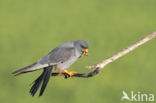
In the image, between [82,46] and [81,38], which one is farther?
[81,38]

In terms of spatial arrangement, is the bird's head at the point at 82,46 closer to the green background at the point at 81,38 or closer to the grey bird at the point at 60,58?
the grey bird at the point at 60,58

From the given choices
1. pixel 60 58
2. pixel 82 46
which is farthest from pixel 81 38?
pixel 82 46

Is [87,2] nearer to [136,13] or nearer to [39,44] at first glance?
[136,13]

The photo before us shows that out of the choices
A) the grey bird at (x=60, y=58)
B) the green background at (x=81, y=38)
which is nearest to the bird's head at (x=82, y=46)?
the grey bird at (x=60, y=58)

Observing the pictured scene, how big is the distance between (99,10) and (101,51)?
7.81 ft

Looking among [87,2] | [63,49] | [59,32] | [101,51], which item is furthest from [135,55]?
[63,49]

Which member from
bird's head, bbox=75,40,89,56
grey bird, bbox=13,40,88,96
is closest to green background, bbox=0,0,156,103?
grey bird, bbox=13,40,88,96

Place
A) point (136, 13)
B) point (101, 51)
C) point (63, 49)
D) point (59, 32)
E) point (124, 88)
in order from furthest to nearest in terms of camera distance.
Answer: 1. point (136, 13)
2. point (59, 32)
3. point (101, 51)
4. point (124, 88)
5. point (63, 49)

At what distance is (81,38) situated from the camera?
44.3 ft

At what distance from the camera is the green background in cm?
1194

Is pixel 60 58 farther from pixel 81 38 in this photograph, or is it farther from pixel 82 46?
pixel 81 38

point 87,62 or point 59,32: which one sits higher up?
point 59,32

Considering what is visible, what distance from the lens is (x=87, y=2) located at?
15875 millimetres

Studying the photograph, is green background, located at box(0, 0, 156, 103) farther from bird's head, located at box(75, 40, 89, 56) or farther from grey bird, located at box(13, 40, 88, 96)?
bird's head, located at box(75, 40, 89, 56)
